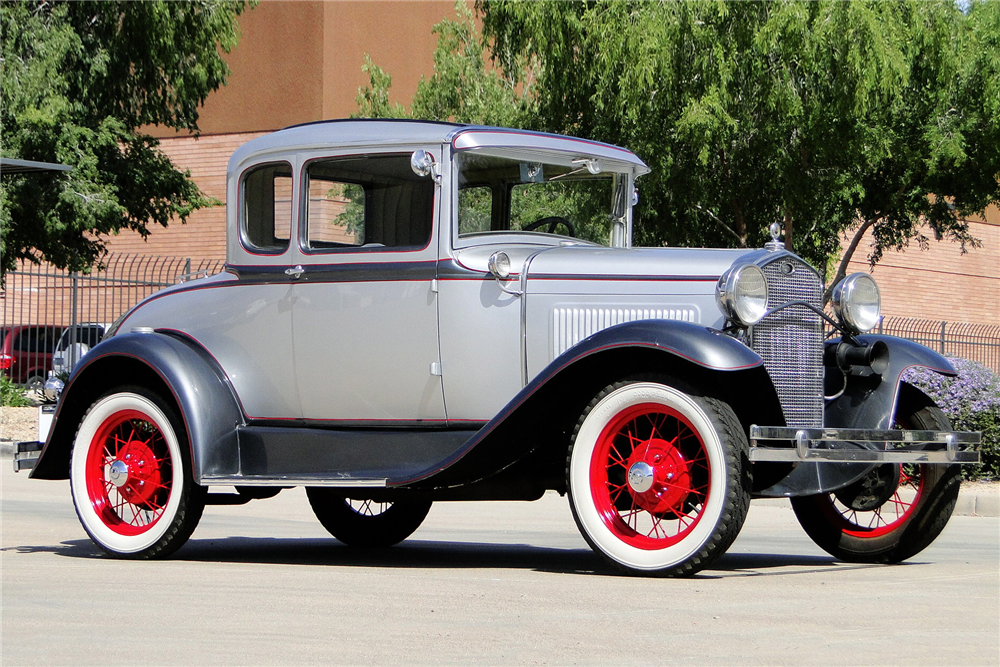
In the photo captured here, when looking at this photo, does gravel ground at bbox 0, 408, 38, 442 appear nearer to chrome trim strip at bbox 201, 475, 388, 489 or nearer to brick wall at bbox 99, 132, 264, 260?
brick wall at bbox 99, 132, 264, 260

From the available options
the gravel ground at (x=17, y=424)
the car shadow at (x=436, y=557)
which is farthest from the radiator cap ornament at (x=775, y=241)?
the gravel ground at (x=17, y=424)

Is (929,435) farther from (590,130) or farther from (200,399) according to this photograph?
(590,130)

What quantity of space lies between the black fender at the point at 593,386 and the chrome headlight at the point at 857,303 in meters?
0.88

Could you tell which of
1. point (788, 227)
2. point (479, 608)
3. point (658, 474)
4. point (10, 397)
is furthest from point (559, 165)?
point (10, 397)

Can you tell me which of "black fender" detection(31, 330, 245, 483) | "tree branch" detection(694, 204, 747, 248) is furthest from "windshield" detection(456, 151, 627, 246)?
"tree branch" detection(694, 204, 747, 248)

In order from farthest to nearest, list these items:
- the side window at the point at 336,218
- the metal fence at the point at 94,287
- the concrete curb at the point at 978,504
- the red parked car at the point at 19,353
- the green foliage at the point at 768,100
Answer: the red parked car at the point at 19,353 < the metal fence at the point at 94,287 < the green foliage at the point at 768,100 < the concrete curb at the point at 978,504 < the side window at the point at 336,218

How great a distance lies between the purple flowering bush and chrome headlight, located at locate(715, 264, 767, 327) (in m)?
7.03

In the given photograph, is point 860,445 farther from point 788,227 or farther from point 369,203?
point 788,227

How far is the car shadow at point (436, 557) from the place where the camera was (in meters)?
6.93

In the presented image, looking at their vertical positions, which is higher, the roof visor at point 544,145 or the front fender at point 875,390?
the roof visor at point 544,145

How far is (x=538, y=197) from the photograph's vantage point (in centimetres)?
805

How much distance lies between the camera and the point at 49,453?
7914 millimetres

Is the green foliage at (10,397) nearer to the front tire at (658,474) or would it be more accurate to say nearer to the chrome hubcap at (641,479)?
the front tire at (658,474)

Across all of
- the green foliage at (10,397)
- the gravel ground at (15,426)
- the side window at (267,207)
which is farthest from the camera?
the green foliage at (10,397)
